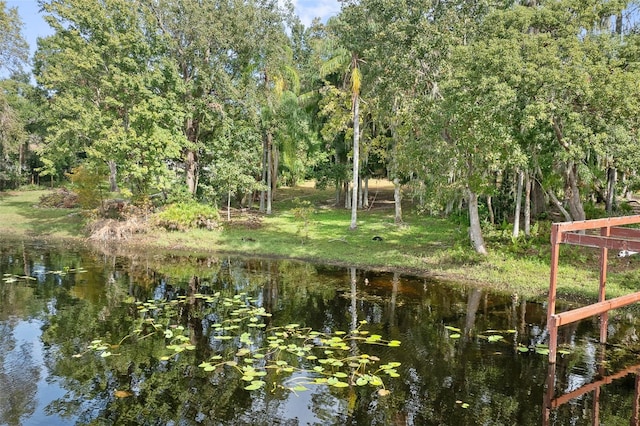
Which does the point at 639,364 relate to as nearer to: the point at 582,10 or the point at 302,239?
the point at 582,10

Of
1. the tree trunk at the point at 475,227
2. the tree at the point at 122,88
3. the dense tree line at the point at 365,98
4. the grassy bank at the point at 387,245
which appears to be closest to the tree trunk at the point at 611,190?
the dense tree line at the point at 365,98

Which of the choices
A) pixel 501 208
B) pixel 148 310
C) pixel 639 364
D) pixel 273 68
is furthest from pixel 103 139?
pixel 639 364

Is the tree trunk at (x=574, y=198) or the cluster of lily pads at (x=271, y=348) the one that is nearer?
the cluster of lily pads at (x=271, y=348)

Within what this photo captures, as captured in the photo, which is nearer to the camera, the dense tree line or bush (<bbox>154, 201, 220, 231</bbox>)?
the dense tree line

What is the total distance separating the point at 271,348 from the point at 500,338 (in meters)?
4.79

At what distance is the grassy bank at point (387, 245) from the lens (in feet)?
47.5

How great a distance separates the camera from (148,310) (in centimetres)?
1142

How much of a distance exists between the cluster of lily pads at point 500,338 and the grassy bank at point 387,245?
12.2 feet

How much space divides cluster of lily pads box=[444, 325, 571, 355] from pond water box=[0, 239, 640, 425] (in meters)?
0.05

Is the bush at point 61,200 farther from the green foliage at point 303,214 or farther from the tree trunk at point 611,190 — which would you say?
the tree trunk at point 611,190

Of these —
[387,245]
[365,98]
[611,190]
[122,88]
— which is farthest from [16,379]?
[611,190]

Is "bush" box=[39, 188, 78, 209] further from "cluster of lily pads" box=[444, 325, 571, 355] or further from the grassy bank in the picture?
"cluster of lily pads" box=[444, 325, 571, 355]

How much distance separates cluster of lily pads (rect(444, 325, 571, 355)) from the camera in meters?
9.26

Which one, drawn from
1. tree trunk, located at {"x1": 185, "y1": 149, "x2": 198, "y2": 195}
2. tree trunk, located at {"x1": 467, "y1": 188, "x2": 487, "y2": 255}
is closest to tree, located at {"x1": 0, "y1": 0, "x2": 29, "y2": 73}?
tree trunk, located at {"x1": 185, "y1": 149, "x2": 198, "y2": 195}
